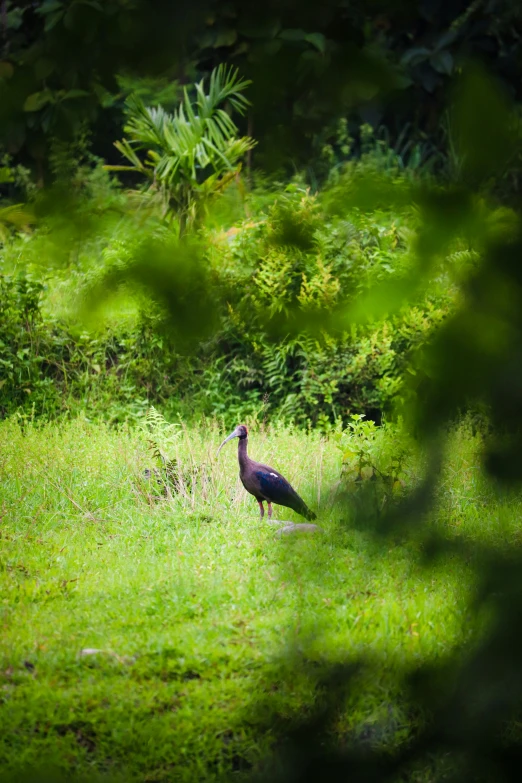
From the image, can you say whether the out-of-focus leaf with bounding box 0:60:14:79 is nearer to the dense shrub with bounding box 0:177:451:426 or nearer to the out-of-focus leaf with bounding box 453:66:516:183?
the out-of-focus leaf with bounding box 453:66:516:183

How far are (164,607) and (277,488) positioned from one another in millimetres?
952

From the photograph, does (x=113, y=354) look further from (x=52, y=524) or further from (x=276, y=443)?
(x=52, y=524)

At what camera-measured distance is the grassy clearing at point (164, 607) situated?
2.80m

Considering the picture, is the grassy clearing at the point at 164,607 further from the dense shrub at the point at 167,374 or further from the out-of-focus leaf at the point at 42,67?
the out-of-focus leaf at the point at 42,67

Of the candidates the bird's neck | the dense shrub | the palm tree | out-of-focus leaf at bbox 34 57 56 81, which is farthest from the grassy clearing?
out-of-focus leaf at bbox 34 57 56 81

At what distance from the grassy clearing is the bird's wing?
192 mm

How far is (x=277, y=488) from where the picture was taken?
4.36 metres

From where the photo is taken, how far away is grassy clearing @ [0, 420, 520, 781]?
2797 mm

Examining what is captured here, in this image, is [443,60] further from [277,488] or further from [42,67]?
[277,488]

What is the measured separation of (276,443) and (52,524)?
1.74 m

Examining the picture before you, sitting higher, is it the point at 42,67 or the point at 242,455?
the point at 42,67

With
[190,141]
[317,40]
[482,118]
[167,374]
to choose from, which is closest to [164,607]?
[190,141]

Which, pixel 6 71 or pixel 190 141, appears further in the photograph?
pixel 190 141

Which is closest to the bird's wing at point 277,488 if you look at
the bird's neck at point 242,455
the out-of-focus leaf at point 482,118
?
the bird's neck at point 242,455
